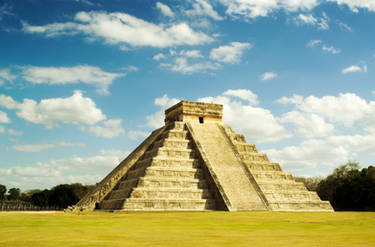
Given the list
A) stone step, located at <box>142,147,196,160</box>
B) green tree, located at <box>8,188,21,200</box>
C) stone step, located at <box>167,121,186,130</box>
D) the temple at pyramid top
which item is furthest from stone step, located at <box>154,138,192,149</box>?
green tree, located at <box>8,188,21,200</box>

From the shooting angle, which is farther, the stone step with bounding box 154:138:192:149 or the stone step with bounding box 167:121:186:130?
the stone step with bounding box 167:121:186:130

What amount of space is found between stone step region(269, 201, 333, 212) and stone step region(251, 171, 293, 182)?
3105 mm

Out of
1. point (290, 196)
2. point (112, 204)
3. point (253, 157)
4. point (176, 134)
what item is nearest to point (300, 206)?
point (290, 196)

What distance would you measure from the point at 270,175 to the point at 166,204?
10.4 m

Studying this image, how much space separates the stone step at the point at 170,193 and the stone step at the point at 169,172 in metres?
1.40

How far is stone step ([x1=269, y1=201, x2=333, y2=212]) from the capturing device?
3131 centimetres

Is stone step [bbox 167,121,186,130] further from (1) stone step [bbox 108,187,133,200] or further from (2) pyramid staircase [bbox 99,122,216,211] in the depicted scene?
(1) stone step [bbox 108,187,133,200]

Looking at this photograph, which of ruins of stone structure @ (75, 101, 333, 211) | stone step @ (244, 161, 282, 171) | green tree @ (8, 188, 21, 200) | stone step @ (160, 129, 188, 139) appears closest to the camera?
ruins of stone structure @ (75, 101, 333, 211)

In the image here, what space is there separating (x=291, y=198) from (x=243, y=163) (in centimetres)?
471

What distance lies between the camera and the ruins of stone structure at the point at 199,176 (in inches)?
1178

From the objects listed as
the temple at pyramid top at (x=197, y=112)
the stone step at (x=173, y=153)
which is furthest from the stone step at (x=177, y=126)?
the stone step at (x=173, y=153)

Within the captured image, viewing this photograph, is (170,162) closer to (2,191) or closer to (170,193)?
(170,193)

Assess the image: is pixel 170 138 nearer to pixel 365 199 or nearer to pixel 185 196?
pixel 185 196

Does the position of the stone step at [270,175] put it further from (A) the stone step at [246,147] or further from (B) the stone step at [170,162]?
(B) the stone step at [170,162]
